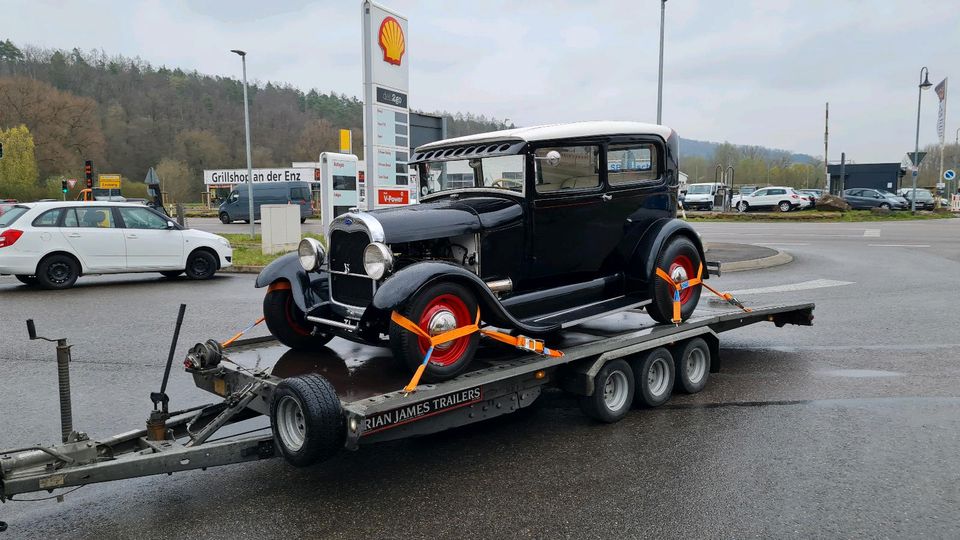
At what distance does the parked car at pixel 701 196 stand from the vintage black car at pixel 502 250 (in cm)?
3765

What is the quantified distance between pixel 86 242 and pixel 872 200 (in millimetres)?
41166

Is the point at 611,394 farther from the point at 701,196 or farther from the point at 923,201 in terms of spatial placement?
the point at 923,201

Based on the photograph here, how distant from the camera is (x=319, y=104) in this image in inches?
3898

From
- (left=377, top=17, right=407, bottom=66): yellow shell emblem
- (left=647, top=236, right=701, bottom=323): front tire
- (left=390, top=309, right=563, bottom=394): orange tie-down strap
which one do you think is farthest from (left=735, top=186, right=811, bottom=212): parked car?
(left=390, top=309, right=563, bottom=394): orange tie-down strap

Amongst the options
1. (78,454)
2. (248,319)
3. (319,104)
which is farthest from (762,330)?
(319,104)

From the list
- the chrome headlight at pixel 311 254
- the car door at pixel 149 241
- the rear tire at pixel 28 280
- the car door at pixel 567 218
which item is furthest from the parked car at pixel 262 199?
the car door at pixel 567 218

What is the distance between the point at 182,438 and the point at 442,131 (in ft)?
42.1

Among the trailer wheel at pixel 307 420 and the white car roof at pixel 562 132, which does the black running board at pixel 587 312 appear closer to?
the white car roof at pixel 562 132

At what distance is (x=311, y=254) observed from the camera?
528 cm

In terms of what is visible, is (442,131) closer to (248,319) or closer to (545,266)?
(248,319)

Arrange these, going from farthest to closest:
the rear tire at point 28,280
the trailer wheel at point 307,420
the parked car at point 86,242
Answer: the rear tire at point 28,280 < the parked car at point 86,242 < the trailer wheel at point 307,420

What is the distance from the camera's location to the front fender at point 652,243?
19.8 feet

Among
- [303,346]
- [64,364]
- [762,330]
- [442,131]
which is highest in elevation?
[442,131]

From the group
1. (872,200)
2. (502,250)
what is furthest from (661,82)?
(872,200)
